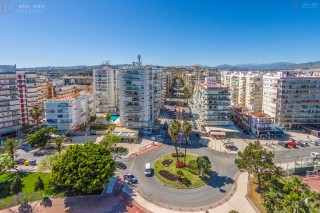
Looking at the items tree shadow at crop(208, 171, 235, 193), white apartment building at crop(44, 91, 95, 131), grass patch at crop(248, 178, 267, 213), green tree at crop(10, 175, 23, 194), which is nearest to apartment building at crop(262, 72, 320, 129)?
grass patch at crop(248, 178, 267, 213)

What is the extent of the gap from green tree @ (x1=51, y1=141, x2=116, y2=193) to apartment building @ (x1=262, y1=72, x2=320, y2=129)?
6842 cm

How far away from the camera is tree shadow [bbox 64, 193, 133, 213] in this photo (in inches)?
1497

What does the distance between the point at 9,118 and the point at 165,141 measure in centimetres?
5278

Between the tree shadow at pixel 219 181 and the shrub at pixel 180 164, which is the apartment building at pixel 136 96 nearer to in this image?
the shrub at pixel 180 164

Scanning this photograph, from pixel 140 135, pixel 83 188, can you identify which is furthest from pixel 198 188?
pixel 140 135

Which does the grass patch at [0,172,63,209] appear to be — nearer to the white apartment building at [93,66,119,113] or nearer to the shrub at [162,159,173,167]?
the shrub at [162,159,173,167]

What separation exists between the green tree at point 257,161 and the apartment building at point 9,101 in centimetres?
7280

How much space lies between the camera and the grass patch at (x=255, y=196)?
39.3 meters

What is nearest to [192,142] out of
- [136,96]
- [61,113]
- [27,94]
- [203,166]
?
[203,166]

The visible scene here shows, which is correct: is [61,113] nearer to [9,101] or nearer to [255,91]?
[9,101]

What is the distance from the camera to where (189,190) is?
1764 inches

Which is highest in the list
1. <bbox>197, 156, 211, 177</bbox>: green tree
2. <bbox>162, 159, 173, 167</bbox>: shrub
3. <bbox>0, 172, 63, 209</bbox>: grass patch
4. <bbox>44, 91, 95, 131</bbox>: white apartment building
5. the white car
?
<bbox>44, 91, 95, 131</bbox>: white apartment building

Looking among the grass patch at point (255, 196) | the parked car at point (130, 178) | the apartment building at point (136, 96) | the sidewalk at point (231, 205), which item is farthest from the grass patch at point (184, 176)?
the apartment building at point (136, 96)

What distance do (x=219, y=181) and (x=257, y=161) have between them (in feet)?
30.2
